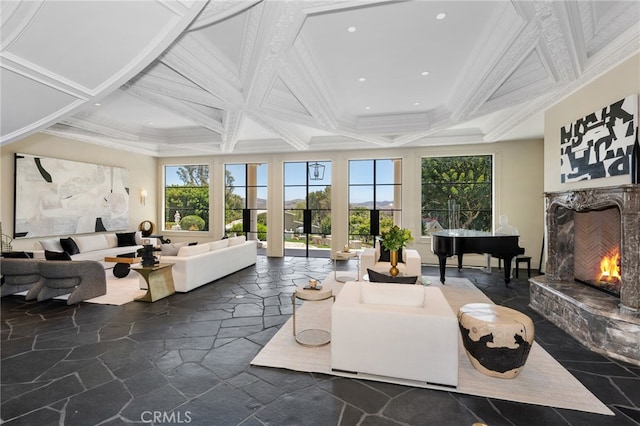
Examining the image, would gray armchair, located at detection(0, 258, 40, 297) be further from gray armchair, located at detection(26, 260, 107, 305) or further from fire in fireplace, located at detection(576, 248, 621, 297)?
fire in fireplace, located at detection(576, 248, 621, 297)

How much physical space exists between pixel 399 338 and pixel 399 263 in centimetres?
386

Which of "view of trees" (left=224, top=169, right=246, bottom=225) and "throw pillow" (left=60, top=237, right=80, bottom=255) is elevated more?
"view of trees" (left=224, top=169, right=246, bottom=225)

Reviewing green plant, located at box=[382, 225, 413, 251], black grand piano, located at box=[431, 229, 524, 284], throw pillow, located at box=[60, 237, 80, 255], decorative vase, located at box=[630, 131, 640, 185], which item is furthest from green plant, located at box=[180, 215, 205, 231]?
decorative vase, located at box=[630, 131, 640, 185]

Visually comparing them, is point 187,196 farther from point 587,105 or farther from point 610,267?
point 610,267

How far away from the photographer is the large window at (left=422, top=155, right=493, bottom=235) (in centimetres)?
898

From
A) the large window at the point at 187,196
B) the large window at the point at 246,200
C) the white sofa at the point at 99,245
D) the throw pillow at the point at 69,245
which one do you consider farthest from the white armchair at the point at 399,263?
the throw pillow at the point at 69,245

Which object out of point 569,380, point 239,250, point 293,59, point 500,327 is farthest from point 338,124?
point 569,380

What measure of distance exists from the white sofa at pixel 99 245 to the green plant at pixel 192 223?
210 centimetres

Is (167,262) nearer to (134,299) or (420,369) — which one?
(134,299)

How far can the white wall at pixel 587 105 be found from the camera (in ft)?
12.3

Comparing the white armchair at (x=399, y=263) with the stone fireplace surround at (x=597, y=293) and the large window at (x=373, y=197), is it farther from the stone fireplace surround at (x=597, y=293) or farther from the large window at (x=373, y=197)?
the large window at (x=373, y=197)

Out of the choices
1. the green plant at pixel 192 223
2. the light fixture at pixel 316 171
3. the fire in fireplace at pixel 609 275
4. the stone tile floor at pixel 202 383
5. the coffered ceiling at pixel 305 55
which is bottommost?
the stone tile floor at pixel 202 383

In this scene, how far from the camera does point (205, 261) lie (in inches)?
253

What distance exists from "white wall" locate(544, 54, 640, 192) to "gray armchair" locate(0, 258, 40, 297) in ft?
29.6
